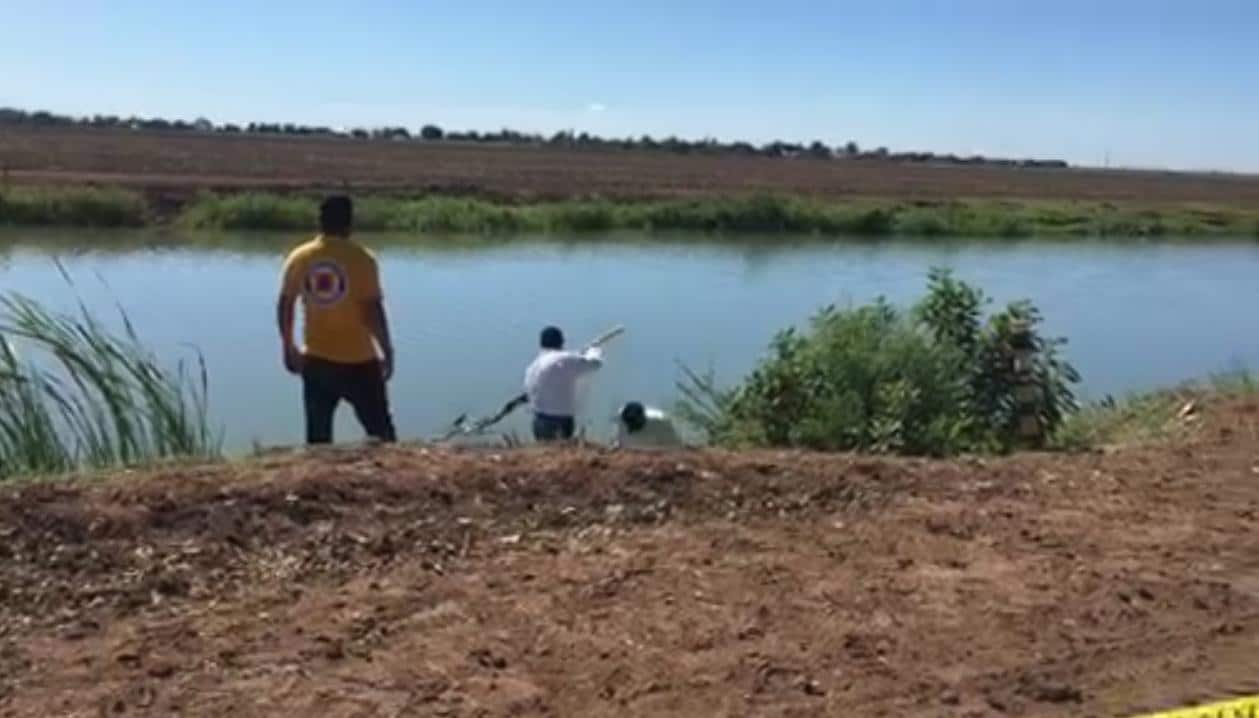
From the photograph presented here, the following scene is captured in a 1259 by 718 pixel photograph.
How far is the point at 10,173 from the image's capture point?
46469 mm

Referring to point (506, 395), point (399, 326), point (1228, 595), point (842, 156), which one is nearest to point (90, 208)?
point (399, 326)

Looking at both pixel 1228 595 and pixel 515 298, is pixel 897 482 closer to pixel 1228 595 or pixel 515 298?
pixel 1228 595

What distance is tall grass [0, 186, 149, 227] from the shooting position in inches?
1337

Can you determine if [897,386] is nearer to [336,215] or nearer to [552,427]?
[552,427]

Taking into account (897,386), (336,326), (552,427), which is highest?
(336,326)

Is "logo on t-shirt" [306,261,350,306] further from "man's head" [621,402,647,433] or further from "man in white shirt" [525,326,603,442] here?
"man's head" [621,402,647,433]

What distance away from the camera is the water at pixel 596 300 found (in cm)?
1508

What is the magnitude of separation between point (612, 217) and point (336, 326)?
1371 inches

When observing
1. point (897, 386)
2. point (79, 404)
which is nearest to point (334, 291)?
point (79, 404)

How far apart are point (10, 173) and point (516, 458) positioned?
44289 millimetres

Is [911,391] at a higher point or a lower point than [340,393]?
lower

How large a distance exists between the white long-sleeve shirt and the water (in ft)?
6.58

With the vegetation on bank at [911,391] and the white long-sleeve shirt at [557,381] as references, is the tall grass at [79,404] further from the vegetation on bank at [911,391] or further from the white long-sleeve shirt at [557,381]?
the vegetation on bank at [911,391]

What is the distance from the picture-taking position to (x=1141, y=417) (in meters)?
10.5
